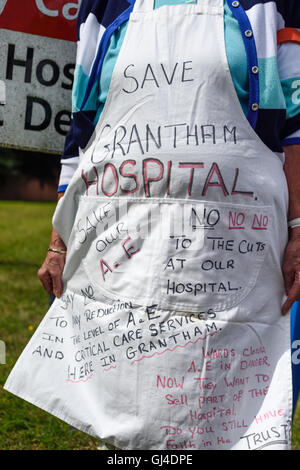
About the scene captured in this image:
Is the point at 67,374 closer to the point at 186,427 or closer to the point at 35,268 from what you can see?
the point at 186,427

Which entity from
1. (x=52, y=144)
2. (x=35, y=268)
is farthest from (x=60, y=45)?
(x=35, y=268)

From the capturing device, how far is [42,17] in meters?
2.16

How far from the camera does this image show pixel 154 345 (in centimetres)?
156

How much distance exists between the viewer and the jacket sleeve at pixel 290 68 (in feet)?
5.31

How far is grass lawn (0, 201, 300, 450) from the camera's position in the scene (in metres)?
2.83

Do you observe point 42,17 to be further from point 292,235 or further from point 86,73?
point 292,235

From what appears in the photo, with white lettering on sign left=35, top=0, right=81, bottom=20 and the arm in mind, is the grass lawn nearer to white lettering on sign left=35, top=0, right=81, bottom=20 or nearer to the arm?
the arm

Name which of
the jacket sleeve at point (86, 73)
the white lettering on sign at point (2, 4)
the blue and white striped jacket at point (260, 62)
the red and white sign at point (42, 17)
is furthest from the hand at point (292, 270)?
the white lettering on sign at point (2, 4)

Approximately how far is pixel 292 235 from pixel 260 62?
51 centimetres

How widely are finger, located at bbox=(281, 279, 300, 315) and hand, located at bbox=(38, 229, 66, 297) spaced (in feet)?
2.32

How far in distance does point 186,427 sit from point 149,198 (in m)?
0.64

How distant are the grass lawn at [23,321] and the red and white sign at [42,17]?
6.31 feet

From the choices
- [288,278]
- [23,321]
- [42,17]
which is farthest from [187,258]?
[23,321]

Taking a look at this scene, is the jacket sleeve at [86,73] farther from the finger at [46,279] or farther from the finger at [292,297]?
the finger at [292,297]
